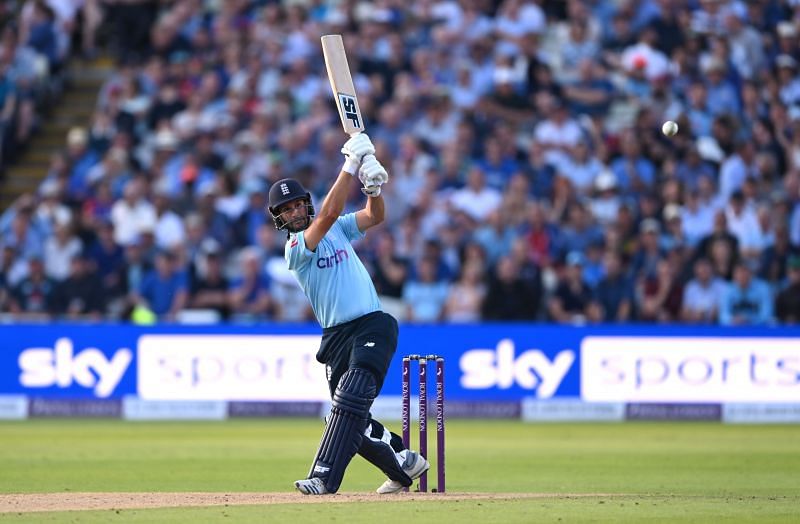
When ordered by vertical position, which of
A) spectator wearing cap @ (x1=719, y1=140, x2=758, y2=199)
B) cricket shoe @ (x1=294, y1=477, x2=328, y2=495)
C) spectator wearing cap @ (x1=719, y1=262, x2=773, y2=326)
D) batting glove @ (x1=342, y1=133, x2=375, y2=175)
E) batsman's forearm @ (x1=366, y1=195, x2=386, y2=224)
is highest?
spectator wearing cap @ (x1=719, y1=140, x2=758, y2=199)

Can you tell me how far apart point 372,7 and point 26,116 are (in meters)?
5.62

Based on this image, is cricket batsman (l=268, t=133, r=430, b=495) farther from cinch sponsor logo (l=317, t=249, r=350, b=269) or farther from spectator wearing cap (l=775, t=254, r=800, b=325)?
spectator wearing cap (l=775, t=254, r=800, b=325)

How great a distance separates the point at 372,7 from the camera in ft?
68.6

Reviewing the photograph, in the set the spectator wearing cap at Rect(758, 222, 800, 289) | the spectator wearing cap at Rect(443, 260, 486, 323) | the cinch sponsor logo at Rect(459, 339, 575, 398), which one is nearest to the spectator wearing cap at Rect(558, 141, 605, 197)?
the spectator wearing cap at Rect(443, 260, 486, 323)

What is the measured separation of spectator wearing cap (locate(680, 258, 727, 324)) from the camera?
16922 millimetres

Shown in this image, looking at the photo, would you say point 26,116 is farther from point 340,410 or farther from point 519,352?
point 340,410

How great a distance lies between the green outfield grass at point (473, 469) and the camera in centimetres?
791

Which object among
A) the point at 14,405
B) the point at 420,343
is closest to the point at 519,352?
the point at 420,343

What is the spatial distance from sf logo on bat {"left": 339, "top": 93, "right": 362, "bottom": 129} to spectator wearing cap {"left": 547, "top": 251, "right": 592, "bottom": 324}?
836 centimetres

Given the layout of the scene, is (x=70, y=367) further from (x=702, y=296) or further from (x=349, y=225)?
(x=349, y=225)

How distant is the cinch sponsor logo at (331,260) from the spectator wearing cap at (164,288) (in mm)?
9340

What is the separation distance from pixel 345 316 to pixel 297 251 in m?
0.50

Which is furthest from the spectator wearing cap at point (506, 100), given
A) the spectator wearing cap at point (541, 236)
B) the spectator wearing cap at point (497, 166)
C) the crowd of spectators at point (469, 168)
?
the spectator wearing cap at point (541, 236)

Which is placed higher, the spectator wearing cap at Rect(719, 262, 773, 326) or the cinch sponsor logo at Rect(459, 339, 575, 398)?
the spectator wearing cap at Rect(719, 262, 773, 326)
